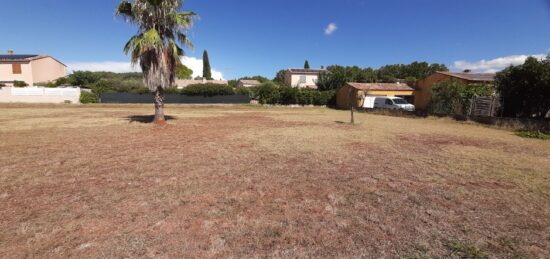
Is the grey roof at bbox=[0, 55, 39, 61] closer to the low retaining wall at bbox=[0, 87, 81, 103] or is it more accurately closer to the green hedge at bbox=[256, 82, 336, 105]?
the low retaining wall at bbox=[0, 87, 81, 103]

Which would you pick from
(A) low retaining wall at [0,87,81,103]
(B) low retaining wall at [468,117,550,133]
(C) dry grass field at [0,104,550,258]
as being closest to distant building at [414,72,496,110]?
(B) low retaining wall at [468,117,550,133]

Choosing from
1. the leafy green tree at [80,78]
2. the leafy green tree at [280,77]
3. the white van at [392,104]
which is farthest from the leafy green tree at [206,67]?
the white van at [392,104]

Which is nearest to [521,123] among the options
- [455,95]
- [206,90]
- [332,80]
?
[455,95]

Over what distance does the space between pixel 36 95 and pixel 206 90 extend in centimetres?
1833

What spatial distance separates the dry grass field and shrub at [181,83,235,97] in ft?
90.6

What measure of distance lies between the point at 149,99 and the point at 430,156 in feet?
111

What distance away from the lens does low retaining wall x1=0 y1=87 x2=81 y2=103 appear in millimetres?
30500

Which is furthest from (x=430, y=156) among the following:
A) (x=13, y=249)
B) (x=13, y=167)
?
(x=13, y=167)

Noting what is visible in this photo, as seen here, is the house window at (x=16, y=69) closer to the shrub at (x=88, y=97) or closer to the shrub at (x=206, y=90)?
the shrub at (x=88, y=97)

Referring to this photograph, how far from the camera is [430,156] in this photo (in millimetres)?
7859

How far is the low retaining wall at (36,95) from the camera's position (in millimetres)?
30500

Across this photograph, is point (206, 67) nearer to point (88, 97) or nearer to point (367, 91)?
point (88, 97)

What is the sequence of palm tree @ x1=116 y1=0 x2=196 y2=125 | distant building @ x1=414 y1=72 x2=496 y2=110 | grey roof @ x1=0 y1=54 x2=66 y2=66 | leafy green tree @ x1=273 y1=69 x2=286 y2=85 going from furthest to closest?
1. leafy green tree @ x1=273 y1=69 x2=286 y2=85
2. grey roof @ x1=0 y1=54 x2=66 y2=66
3. distant building @ x1=414 y1=72 x2=496 y2=110
4. palm tree @ x1=116 y1=0 x2=196 y2=125

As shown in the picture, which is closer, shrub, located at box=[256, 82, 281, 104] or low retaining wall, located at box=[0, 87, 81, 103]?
low retaining wall, located at box=[0, 87, 81, 103]
